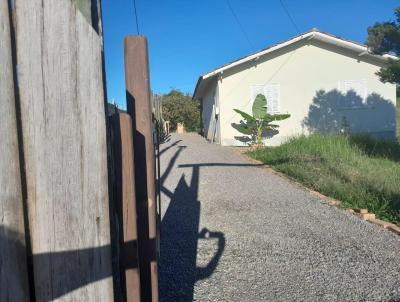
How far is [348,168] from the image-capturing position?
32.2ft

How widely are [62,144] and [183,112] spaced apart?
37.4 meters

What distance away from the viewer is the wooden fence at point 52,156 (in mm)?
1357

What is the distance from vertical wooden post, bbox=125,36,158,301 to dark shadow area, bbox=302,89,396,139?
18.7 meters

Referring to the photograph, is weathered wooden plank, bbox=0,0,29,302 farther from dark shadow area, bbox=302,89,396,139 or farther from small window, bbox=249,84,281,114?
dark shadow area, bbox=302,89,396,139

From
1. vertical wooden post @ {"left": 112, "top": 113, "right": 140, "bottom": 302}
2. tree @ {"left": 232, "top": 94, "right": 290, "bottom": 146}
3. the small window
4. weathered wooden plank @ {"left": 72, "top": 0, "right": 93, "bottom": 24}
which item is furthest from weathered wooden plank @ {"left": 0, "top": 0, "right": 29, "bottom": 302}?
the small window

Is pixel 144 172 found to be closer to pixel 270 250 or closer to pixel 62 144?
pixel 62 144

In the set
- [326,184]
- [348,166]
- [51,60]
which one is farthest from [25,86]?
[348,166]

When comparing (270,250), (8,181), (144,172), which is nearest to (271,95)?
(270,250)

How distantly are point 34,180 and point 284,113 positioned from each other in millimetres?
18997

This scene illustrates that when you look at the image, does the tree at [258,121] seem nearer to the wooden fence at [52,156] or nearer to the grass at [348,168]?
the grass at [348,168]

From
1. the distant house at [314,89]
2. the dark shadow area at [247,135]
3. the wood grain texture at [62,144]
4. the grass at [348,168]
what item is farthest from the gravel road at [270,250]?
the distant house at [314,89]

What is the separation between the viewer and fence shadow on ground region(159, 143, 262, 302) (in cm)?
393

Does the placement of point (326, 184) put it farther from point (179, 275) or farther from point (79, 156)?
point (79, 156)

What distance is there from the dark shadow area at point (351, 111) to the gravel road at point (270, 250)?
12.0 meters
